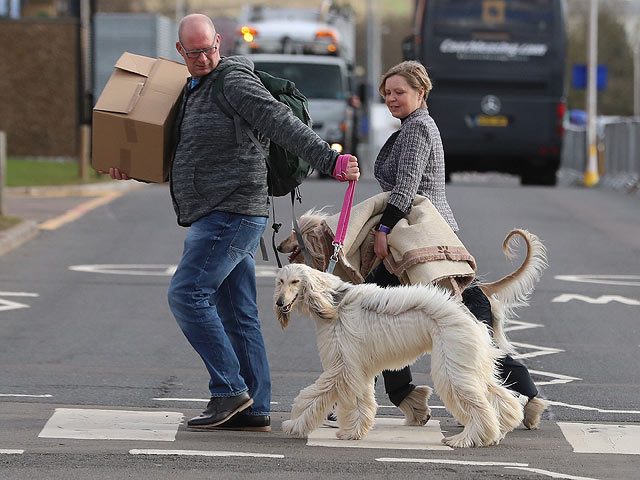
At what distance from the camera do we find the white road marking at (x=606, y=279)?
14203mm

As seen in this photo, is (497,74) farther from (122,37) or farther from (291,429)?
(291,429)

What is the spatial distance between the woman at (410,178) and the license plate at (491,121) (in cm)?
2251

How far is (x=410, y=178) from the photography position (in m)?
7.02

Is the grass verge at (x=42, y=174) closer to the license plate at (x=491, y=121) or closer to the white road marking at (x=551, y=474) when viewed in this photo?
the license plate at (x=491, y=121)

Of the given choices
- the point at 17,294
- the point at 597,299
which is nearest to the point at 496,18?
the point at 597,299

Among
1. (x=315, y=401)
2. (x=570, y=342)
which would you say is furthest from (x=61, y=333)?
(x=315, y=401)

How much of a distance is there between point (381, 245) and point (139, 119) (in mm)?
1277

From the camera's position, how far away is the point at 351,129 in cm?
3247

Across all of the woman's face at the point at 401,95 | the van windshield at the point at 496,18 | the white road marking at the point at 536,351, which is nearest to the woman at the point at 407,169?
the woman's face at the point at 401,95

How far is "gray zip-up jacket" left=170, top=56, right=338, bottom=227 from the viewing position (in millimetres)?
6828

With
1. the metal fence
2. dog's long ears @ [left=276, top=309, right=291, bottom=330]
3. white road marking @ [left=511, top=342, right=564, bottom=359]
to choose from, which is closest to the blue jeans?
dog's long ears @ [left=276, top=309, right=291, bottom=330]

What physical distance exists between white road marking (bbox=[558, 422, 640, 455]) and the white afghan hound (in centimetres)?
44

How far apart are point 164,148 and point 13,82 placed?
3218 cm

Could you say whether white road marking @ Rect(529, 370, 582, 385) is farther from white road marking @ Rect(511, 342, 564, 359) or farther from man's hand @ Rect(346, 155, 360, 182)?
man's hand @ Rect(346, 155, 360, 182)
